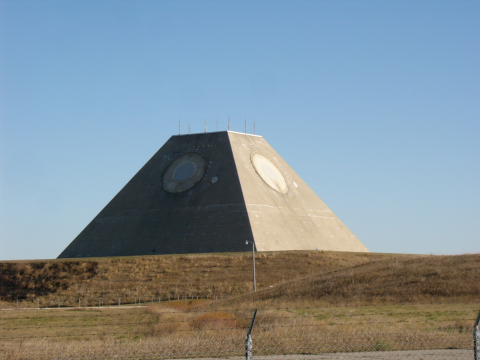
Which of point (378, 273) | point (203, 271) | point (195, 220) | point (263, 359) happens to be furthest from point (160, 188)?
point (263, 359)

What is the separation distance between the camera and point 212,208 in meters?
60.9

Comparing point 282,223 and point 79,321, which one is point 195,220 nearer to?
point 282,223

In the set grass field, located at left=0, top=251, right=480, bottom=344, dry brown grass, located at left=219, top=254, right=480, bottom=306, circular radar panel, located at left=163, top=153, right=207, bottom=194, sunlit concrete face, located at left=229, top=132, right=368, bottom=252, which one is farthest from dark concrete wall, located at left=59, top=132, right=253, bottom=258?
dry brown grass, located at left=219, top=254, right=480, bottom=306

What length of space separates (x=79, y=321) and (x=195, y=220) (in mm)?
31078

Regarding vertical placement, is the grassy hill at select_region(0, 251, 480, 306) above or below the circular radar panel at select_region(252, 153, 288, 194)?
below

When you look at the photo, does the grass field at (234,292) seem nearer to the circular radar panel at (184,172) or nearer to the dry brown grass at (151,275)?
the dry brown grass at (151,275)

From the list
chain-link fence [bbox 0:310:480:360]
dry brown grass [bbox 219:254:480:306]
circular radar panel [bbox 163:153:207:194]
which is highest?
circular radar panel [bbox 163:153:207:194]

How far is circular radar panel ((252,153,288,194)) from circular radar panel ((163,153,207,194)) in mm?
5759

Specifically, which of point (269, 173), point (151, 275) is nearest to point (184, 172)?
point (269, 173)

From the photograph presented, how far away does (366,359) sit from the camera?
14500mm

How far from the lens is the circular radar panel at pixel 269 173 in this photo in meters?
66.6

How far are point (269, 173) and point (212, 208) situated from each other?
966 cm

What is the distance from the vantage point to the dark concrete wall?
191ft

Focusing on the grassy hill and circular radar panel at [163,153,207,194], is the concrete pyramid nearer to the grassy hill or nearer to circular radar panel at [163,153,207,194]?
circular radar panel at [163,153,207,194]
